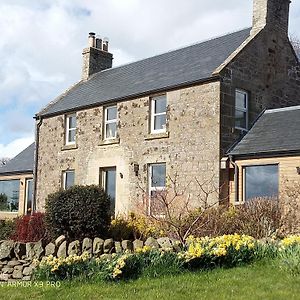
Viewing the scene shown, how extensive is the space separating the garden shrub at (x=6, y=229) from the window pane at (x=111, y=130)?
6347 mm

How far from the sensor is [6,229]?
20.2m

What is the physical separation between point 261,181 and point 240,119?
130 inches

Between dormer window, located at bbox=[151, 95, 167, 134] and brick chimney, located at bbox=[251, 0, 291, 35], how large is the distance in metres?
4.86

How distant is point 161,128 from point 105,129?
3639mm

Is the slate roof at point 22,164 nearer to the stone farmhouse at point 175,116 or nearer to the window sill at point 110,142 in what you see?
the stone farmhouse at point 175,116

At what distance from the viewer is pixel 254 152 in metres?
19.1

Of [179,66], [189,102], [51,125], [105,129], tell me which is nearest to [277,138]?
[189,102]

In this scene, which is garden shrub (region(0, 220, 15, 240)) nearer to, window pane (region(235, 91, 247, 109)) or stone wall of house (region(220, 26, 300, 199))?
stone wall of house (region(220, 26, 300, 199))

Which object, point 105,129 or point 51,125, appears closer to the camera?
point 105,129

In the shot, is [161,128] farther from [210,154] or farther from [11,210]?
[11,210]

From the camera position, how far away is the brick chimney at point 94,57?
3150 centimetres

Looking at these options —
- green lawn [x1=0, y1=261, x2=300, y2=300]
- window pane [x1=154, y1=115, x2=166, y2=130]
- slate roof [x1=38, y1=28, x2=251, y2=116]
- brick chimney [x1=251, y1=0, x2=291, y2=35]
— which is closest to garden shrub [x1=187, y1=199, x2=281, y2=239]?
green lawn [x1=0, y1=261, x2=300, y2=300]

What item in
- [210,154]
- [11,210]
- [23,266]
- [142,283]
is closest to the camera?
[142,283]

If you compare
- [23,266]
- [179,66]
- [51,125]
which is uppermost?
[179,66]
